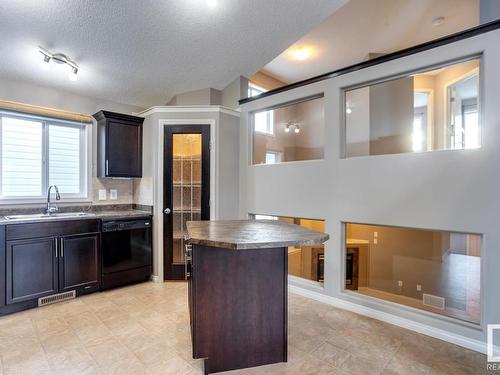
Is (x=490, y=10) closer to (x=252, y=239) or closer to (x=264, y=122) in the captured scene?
(x=264, y=122)

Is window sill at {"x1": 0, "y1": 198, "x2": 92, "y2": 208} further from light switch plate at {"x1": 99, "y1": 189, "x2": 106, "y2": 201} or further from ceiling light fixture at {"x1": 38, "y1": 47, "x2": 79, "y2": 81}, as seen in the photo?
ceiling light fixture at {"x1": 38, "y1": 47, "x2": 79, "y2": 81}

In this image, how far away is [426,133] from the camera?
9.29 ft

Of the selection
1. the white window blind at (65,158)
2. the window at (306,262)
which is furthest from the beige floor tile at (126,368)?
the white window blind at (65,158)

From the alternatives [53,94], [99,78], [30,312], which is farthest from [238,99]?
[30,312]

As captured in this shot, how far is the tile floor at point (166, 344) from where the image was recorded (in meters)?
1.92

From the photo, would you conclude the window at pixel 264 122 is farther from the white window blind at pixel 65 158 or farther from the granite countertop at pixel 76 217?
the white window blind at pixel 65 158

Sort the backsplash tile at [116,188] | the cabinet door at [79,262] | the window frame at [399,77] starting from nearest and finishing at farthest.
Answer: the window frame at [399,77] → the cabinet door at [79,262] → the backsplash tile at [116,188]

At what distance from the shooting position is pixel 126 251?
350 centimetres

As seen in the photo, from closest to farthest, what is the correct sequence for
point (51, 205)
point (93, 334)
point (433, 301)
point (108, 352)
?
point (108, 352) < point (93, 334) < point (433, 301) < point (51, 205)

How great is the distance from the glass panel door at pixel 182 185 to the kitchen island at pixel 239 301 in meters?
1.89

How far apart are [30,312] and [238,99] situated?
3.63m

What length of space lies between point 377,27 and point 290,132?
199 centimetres

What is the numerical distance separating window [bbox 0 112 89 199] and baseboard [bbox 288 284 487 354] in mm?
3433

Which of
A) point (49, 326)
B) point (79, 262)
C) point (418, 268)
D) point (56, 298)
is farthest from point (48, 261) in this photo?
point (418, 268)
